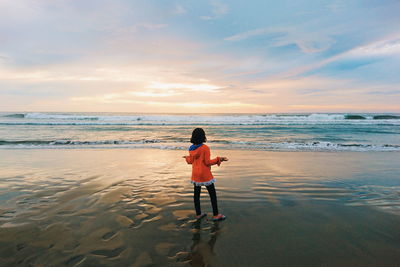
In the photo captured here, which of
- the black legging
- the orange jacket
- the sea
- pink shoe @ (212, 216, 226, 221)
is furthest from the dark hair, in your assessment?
the sea

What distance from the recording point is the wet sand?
2.96 metres

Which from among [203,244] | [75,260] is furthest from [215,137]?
[75,260]

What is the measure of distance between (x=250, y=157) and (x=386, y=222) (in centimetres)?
597

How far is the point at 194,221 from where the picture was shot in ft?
13.0

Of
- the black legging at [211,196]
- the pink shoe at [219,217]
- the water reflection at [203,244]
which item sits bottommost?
the water reflection at [203,244]

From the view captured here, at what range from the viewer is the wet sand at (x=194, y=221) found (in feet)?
9.73

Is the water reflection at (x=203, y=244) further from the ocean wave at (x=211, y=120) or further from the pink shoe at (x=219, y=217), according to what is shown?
the ocean wave at (x=211, y=120)

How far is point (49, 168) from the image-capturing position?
7.79 m

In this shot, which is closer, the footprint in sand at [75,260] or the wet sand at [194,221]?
the footprint in sand at [75,260]

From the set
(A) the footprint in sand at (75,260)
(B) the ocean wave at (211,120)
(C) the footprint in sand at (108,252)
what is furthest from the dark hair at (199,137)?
(B) the ocean wave at (211,120)

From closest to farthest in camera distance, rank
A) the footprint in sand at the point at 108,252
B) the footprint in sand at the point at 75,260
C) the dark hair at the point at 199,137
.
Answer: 1. the footprint in sand at the point at 75,260
2. the footprint in sand at the point at 108,252
3. the dark hair at the point at 199,137

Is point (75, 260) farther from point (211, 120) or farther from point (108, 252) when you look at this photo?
point (211, 120)

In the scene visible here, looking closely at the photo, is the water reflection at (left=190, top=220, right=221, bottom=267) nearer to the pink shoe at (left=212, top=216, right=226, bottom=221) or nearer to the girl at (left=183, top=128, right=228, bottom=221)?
the pink shoe at (left=212, top=216, right=226, bottom=221)

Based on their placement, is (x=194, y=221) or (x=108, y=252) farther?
(x=194, y=221)
